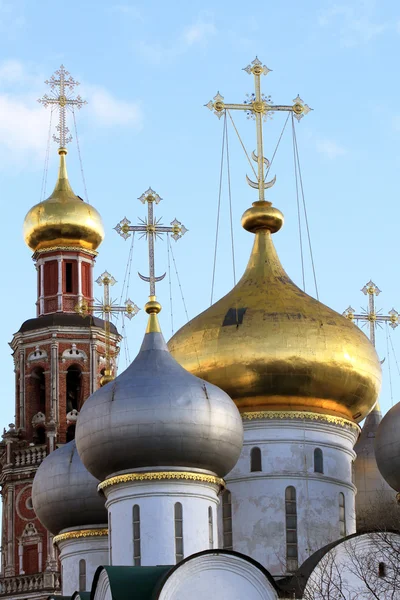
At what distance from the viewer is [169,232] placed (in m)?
33.8

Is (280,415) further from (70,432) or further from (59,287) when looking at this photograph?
(59,287)

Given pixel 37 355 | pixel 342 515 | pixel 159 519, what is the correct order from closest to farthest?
pixel 159 519 < pixel 342 515 < pixel 37 355

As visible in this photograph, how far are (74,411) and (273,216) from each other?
71.5 ft

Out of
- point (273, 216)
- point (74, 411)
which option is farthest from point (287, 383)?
point (74, 411)

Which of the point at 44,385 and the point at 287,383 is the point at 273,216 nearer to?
the point at 287,383

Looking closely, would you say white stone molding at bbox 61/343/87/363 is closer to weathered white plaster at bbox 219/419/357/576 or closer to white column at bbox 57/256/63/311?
white column at bbox 57/256/63/311

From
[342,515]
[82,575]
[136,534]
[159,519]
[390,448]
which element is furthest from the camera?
[82,575]

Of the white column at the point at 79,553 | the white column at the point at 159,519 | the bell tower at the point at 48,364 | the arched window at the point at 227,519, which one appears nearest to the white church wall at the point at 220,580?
the white column at the point at 159,519

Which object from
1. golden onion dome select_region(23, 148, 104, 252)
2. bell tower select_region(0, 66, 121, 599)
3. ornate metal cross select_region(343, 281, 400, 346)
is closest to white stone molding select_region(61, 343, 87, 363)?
bell tower select_region(0, 66, 121, 599)

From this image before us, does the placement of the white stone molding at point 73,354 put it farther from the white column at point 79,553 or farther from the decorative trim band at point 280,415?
the decorative trim band at point 280,415

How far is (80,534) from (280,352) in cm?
466

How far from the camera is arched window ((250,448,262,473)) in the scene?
3284cm

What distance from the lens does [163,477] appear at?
30.0m

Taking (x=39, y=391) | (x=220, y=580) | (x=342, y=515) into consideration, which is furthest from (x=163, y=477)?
(x=39, y=391)
